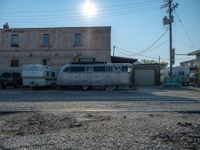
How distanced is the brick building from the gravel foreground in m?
33.1

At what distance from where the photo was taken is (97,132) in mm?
9828

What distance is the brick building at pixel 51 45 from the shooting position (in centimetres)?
4622

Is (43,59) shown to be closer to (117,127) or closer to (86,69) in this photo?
(86,69)

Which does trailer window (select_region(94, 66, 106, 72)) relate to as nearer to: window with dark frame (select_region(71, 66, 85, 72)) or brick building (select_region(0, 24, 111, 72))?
window with dark frame (select_region(71, 66, 85, 72))

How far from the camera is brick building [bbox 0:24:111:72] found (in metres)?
46.2

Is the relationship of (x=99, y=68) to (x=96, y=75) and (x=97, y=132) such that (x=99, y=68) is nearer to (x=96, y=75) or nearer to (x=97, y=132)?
→ (x=96, y=75)

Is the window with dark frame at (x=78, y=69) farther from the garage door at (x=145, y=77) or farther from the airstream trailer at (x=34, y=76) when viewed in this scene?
the garage door at (x=145, y=77)

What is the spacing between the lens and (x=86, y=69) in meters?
36.7

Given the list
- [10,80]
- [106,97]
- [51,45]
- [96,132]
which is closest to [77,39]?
[51,45]

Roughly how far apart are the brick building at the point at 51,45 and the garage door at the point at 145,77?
6.20 m

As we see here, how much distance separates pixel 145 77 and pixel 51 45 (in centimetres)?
1378

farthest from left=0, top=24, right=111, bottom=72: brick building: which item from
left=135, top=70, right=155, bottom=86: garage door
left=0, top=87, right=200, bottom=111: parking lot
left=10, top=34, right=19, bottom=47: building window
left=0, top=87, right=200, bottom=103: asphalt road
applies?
left=0, top=87, right=200, bottom=111: parking lot

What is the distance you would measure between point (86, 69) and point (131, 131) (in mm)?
26961

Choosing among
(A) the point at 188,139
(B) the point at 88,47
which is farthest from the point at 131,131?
(B) the point at 88,47
